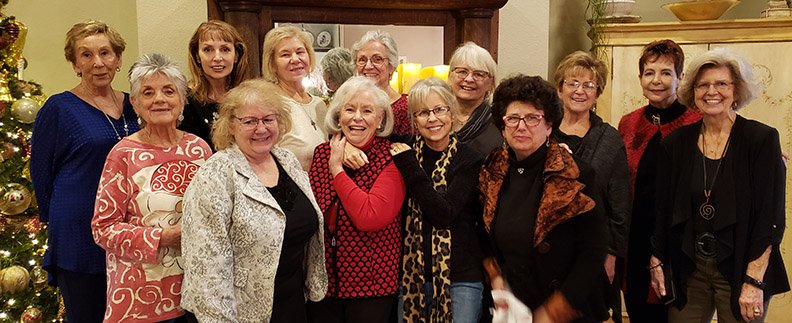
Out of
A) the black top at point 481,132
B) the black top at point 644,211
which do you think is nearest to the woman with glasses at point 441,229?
the black top at point 481,132

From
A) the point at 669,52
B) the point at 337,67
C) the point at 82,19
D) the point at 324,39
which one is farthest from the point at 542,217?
the point at 82,19

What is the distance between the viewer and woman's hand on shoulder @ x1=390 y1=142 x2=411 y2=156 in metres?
2.26

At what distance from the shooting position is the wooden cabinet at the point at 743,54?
383 cm

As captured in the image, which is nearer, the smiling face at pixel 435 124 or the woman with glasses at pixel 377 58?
the smiling face at pixel 435 124

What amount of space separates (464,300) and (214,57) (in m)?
1.47

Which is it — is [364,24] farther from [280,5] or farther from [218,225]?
[218,225]

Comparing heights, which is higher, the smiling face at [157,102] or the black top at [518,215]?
the smiling face at [157,102]

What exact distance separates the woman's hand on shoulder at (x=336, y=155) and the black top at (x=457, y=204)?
199 mm

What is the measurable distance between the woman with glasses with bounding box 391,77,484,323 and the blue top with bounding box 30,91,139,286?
3.68 feet

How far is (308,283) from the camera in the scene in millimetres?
2207

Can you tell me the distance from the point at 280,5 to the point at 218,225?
80.8 inches

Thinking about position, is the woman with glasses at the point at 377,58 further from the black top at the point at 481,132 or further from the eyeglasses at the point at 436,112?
the eyeglasses at the point at 436,112

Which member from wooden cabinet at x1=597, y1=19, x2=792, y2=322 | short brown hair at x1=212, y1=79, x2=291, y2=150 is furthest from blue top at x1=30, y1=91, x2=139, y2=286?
wooden cabinet at x1=597, y1=19, x2=792, y2=322

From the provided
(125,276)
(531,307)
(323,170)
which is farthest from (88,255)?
(531,307)
